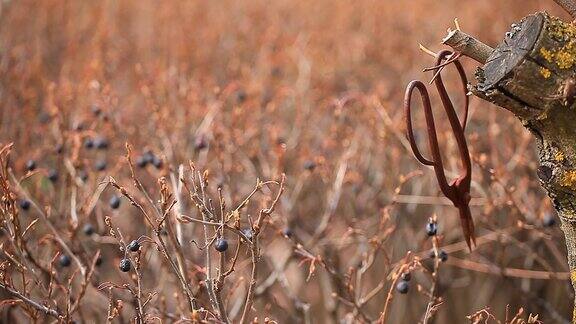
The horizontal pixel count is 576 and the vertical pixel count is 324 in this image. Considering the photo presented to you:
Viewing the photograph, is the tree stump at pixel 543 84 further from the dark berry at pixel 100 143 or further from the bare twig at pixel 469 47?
the dark berry at pixel 100 143

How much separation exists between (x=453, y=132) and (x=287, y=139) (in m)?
2.97

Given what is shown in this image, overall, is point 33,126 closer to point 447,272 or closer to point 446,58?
point 447,272

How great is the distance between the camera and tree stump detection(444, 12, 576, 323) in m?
2.09

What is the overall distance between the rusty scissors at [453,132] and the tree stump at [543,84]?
0.52ft

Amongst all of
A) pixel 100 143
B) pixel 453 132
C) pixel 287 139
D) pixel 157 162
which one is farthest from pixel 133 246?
pixel 287 139

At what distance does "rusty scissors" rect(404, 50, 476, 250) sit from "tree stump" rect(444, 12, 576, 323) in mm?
159

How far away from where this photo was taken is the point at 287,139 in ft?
17.7

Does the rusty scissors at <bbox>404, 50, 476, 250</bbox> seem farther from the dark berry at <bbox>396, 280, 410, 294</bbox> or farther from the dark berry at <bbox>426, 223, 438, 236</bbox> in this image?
the dark berry at <bbox>396, 280, 410, 294</bbox>

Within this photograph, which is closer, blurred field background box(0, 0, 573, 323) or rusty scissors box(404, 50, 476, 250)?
rusty scissors box(404, 50, 476, 250)

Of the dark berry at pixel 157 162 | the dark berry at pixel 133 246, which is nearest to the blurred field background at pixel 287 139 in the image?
the dark berry at pixel 157 162

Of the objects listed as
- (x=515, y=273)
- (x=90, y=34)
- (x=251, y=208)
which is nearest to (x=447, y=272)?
(x=515, y=273)

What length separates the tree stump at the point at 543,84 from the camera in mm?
2090

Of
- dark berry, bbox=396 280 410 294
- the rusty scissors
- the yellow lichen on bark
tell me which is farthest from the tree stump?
dark berry, bbox=396 280 410 294


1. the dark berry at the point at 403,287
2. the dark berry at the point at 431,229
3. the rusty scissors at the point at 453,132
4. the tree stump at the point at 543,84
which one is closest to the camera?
the tree stump at the point at 543,84
